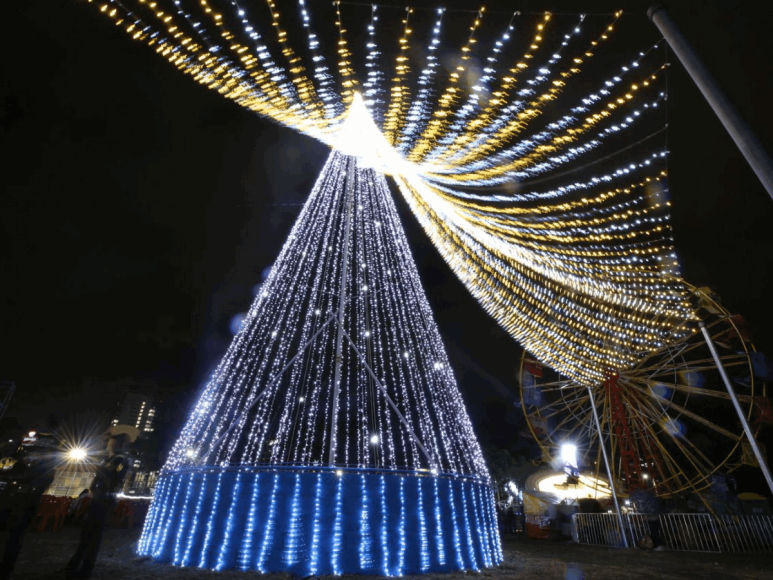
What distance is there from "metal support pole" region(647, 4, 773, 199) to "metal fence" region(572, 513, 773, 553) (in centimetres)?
1101

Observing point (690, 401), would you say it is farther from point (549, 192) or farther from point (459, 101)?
point (459, 101)

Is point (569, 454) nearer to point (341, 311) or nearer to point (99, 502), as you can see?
point (341, 311)

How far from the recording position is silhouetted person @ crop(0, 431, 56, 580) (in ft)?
13.2

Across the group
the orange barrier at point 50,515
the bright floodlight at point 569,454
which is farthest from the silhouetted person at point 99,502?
the bright floodlight at point 569,454

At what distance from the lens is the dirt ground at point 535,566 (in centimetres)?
493

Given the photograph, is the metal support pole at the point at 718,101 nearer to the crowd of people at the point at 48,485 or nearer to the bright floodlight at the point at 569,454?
the crowd of people at the point at 48,485

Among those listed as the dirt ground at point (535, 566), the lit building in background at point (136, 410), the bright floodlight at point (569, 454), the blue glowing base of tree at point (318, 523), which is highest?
the lit building in background at point (136, 410)

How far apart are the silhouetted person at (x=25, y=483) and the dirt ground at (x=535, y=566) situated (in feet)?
2.10

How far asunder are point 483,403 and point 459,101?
765 inches

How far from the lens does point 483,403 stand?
22531 millimetres

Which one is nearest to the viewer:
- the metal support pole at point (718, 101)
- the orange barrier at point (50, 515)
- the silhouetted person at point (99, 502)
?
the metal support pole at point (718, 101)

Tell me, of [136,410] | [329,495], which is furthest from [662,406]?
[136,410]

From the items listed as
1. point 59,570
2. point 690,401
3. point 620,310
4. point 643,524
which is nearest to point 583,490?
point 690,401

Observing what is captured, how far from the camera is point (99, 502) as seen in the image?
185 inches
